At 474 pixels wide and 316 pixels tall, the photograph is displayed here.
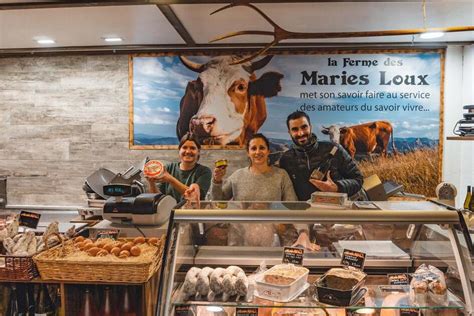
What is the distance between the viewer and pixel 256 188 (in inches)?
→ 151

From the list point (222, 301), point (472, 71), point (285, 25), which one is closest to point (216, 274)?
point (222, 301)

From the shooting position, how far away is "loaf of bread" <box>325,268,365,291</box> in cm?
A: 184

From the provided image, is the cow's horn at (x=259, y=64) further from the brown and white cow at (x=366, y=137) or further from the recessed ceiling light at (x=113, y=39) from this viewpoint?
the recessed ceiling light at (x=113, y=39)

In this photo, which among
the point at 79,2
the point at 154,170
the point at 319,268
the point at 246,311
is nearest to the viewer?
the point at 246,311

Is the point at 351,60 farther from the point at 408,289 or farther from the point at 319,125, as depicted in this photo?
the point at 408,289

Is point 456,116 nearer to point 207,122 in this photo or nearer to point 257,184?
point 257,184

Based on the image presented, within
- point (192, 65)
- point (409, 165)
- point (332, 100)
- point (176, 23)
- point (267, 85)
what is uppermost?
point (176, 23)

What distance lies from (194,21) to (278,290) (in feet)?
8.79

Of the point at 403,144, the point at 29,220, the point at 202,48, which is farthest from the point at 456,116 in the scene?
the point at 29,220

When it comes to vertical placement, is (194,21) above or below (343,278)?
above

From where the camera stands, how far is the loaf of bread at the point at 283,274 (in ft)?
6.07

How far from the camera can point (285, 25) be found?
3.91 m

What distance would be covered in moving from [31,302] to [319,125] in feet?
11.4

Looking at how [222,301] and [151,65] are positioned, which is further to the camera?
[151,65]
